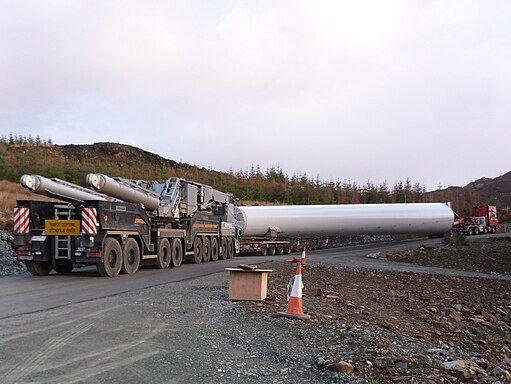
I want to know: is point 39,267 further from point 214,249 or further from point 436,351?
point 436,351

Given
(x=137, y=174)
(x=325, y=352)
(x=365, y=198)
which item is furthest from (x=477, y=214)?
(x=325, y=352)

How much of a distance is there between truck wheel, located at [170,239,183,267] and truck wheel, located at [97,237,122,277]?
13.3 ft

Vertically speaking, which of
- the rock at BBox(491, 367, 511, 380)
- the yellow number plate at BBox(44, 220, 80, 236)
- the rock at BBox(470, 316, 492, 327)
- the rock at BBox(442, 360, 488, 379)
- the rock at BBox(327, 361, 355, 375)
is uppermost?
the yellow number plate at BBox(44, 220, 80, 236)

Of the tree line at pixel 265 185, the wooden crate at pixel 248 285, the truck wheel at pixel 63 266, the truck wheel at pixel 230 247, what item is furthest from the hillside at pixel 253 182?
the wooden crate at pixel 248 285

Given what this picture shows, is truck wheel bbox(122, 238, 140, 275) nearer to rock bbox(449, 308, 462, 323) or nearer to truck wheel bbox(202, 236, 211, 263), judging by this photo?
truck wheel bbox(202, 236, 211, 263)

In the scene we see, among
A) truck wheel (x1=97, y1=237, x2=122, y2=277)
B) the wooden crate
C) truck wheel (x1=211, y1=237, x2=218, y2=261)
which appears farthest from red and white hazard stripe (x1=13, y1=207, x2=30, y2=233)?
truck wheel (x1=211, y1=237, x2=218, y2=261)

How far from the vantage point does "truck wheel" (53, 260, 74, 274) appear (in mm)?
17578

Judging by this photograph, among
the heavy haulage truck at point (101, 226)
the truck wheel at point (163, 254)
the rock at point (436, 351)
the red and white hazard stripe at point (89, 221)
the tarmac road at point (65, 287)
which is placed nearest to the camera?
the rock at point (436, 351)

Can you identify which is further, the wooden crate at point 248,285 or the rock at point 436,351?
the wooden crate at point 248,285

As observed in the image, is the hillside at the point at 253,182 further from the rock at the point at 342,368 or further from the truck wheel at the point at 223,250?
the rock at the point at 342,368

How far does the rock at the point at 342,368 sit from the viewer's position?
6.18 metres

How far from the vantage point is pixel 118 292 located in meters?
12.5

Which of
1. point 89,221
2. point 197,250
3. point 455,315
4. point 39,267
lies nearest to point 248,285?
point 455,315

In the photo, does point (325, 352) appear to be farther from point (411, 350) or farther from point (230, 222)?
point (230, 222)
